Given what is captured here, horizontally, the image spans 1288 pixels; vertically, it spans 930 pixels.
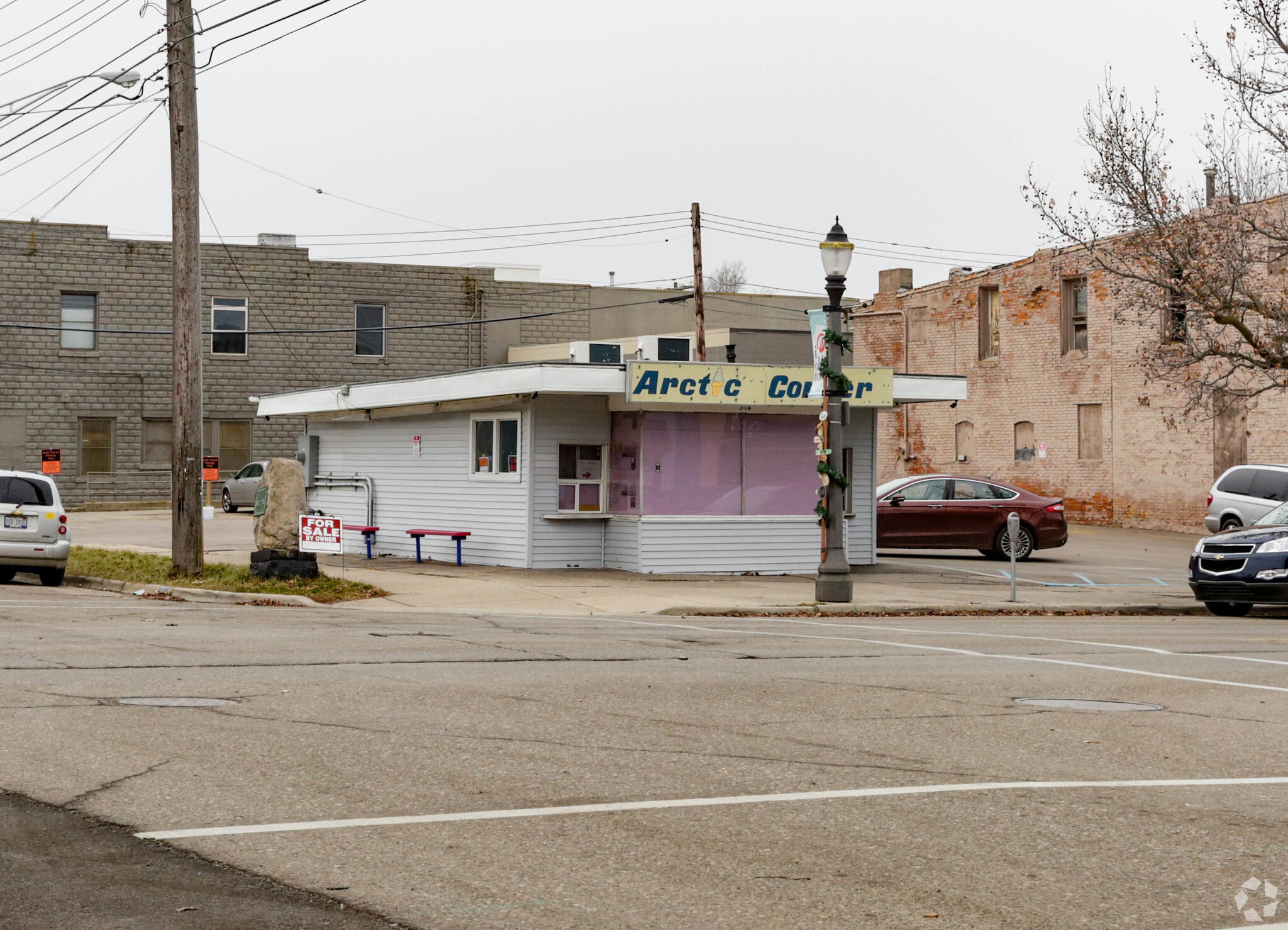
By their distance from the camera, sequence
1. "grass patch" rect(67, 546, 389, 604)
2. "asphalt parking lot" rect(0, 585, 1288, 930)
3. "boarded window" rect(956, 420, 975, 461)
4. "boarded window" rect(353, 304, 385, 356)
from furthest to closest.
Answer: "boarded window" rect(353, 304, 385, 356), "boarded window" rect(956, 420, 975, 461), "grass patch" rect(67, 546, 389, 604), "asphalt parking lot" rect(0, 585, 1288, 930)

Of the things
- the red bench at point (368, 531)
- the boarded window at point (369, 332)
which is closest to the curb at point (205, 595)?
the red bench at point (368, 531)

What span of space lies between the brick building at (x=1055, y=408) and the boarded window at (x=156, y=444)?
22.9 metres

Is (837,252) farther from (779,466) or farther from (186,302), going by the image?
(186,302)

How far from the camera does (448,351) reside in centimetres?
4856

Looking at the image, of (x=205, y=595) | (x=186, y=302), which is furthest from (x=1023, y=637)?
(x=186, y=302)

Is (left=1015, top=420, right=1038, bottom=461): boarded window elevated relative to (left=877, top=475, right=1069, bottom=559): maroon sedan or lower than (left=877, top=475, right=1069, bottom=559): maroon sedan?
elevated

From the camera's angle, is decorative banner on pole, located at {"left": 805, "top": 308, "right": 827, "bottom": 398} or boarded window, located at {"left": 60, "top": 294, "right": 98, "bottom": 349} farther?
boarded window, located at {"left": 60, "top": 294, "right": 98, "bottom": 349}

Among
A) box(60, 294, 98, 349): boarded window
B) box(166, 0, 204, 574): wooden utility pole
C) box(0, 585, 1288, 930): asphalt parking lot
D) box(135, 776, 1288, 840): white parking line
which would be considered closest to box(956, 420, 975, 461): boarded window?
box(60, 294, 98, 349): boarded window

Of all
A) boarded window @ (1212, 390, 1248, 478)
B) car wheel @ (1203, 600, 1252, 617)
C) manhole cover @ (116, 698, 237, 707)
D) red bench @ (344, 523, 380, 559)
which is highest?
boarded window @ (1212, 390, 1248, 478)

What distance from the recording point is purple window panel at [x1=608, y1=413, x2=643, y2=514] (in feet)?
76.5

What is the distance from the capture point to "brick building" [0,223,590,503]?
144 feet

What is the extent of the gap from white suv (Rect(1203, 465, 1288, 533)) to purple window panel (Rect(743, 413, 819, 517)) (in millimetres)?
10660

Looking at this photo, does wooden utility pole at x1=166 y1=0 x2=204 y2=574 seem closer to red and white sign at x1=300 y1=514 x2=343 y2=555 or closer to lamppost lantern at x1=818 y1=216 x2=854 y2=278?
red and white sign at x1=300 y1=514 x2=343 y2=555

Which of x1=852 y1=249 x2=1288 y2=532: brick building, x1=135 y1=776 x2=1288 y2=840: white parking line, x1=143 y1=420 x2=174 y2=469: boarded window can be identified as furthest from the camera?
x1=143 y1=420 x2=174 y2=469: boarded window
